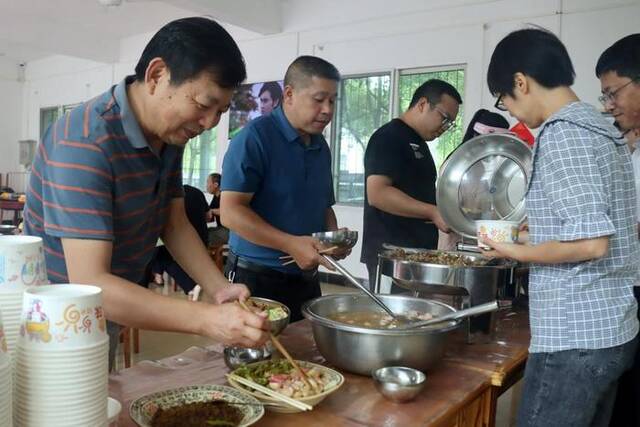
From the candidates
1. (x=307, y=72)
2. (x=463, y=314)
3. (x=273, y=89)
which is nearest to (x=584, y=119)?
(x=463, y=314)

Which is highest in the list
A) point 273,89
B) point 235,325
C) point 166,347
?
point 273,89

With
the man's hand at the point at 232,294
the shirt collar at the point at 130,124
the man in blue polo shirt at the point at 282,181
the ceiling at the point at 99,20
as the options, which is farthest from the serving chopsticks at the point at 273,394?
the ceiling at the point at 99,20

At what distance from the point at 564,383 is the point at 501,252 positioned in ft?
1.09

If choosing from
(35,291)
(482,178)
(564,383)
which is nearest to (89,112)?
(35,291)

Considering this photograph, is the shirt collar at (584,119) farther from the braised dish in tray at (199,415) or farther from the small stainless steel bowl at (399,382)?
the braised dish in tray at (199,415)

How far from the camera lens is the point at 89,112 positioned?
114 cm

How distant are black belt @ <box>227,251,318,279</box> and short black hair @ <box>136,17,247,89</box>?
3.16ft

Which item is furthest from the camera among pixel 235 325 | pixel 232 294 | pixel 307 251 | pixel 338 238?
pixel 338 238

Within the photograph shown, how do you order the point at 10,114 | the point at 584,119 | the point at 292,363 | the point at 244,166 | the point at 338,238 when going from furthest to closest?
1. the point at 10,114
2. the point at 244,166
3. the point at 338,238
4. the point at 584,119
5. the point at 292,363

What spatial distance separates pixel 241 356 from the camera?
125cm

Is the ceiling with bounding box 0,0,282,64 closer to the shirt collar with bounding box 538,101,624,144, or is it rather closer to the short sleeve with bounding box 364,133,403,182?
the short sleeve with bounding box 364,133,403,182

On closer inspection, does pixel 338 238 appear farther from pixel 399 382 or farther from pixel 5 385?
pixel 5 385

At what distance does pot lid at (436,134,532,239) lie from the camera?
6.93 feet

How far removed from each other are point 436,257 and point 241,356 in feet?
3.08
